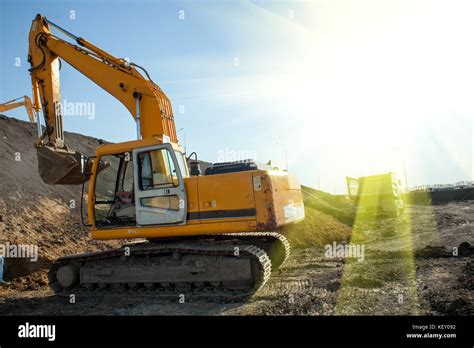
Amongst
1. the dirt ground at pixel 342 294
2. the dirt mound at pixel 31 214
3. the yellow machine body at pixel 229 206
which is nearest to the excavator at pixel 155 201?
the yellow machine body at pixel 229 206

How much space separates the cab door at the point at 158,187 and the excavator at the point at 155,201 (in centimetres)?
2

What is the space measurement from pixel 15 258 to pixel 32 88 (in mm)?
4634

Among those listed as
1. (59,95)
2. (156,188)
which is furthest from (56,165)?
(156,188)

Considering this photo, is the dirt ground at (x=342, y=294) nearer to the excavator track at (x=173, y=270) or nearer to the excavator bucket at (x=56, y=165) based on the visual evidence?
the excavator track at (x=173, y=270)

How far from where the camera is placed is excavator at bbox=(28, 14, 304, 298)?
6914mm

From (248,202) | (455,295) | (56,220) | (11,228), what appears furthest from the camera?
(56,220)

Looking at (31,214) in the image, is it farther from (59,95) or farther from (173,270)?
(173,270)

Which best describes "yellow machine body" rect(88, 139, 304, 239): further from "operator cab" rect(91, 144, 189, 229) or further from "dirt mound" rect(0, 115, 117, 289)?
"dirt mound" rect(0, 115, 117, 289)

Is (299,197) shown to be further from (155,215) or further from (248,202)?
(155,215)

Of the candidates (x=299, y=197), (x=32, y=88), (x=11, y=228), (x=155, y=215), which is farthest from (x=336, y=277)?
(x=11, y=228)

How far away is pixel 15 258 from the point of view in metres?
10.1

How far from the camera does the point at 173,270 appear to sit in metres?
7.24

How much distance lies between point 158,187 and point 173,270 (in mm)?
1646
